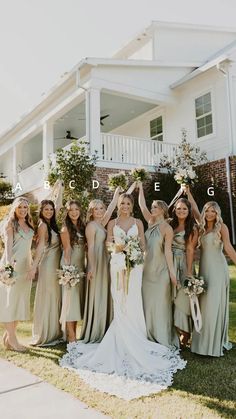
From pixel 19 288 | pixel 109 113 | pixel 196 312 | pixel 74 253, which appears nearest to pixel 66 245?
pixel 74 253

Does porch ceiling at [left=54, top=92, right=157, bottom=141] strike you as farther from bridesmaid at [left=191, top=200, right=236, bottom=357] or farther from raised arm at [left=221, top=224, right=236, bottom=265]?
raised arm at [left=221, top=224, right=236, bottom=265]

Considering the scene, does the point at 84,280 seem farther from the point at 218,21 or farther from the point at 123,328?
the point at 218,21

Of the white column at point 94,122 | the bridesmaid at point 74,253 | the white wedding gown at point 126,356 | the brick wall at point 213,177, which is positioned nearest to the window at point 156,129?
the brick wall at point 213,177

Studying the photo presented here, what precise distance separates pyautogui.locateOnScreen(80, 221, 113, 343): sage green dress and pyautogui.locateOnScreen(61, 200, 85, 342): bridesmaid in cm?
13

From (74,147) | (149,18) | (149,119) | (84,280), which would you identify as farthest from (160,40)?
(84,280)

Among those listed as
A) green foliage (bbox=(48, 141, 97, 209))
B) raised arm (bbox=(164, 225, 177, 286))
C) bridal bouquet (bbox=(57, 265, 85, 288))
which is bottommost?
bridal bouquet (bbox=(57, 265, 85, 288))

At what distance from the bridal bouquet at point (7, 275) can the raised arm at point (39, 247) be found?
30 centimetres

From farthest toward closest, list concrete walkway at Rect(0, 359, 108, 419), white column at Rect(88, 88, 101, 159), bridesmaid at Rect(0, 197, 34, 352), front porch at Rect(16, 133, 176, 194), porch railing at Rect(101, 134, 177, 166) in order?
porch railing at Rect(101, 134, 177, 166) → front porch at Rect(16, 133, 176, 194) → white column at Rect(88, 88, 101, 159) → bridesmaid at Rect(0, 197, 34, 352) → concrete walkway at Rect(0, 359, 108, 419)

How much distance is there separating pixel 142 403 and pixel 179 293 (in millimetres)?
1908

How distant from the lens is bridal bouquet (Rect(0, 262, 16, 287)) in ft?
18.1

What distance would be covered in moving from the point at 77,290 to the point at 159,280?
44.4 inches

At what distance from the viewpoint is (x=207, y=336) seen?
5.21 metres

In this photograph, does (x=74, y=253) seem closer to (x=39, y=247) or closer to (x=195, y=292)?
(x=39, y=247)

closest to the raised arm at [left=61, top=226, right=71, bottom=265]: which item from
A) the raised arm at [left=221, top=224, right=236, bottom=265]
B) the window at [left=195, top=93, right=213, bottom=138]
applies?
the raised arm at [left=221, top=224, right=236, bottom=265]
